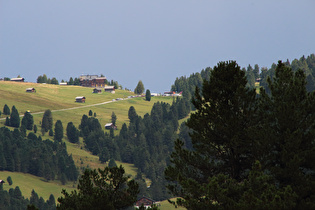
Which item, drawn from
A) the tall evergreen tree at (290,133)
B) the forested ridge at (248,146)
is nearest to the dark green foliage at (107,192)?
the forested ridge at (248,146)

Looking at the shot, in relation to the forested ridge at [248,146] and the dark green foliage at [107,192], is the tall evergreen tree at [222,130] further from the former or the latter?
the dark green foliage at [107,192]

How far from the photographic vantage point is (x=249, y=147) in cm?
4850

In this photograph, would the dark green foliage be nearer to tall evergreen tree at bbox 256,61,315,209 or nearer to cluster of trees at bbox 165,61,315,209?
cluster of trees at bbox 165,61,315,209

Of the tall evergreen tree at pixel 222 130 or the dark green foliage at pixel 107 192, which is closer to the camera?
the dark green foliage at pixel 107 192

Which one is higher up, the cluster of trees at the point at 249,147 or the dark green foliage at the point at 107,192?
the cluster of trees at the point at 249,147

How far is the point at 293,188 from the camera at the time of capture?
44.7 m

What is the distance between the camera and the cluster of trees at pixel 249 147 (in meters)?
43.7

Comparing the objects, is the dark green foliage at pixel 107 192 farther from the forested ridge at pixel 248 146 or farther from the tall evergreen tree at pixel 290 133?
the tall evergreen tree at pixel 290 133

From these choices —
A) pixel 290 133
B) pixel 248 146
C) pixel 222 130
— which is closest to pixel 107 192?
pixel 222 130

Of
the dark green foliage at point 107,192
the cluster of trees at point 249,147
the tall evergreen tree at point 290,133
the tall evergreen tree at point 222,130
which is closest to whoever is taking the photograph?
the cluster of trees at point 249,147

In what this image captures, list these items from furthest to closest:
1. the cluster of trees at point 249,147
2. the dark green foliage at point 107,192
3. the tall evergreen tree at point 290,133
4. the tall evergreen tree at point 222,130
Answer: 1. the tall evergreen tree at point 222,130
2. the dark green foliage at point 107,192
3. the tall evergreen tree at point 290,133
4. the cluster of trees at point 249,147

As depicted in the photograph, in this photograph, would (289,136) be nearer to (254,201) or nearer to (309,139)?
(309,139)

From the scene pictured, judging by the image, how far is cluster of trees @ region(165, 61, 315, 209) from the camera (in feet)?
143

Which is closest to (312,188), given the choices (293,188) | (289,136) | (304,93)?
(293,188)
